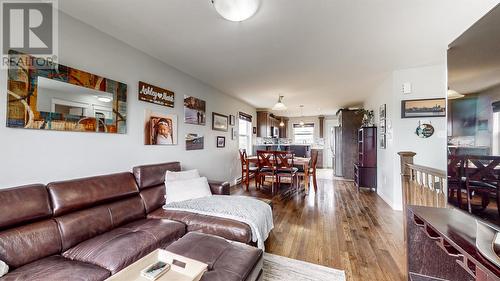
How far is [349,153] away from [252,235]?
203 inches

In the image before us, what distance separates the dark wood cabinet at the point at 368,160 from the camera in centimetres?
445

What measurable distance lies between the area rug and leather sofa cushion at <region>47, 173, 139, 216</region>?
1.59m

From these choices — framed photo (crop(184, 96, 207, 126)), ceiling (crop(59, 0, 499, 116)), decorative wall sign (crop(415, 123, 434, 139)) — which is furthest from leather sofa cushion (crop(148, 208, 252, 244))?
decorative wall sign (crop(415, 123, 434, 139))

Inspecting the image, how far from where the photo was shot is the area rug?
1670 millimetres

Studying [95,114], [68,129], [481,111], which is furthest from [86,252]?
[481,111]

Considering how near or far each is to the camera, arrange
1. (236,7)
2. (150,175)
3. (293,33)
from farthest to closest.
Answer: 1. (150,175)
2. (293,33)
3. (236,7)

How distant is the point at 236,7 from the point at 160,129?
6.60 ft

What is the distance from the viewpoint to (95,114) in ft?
6.82

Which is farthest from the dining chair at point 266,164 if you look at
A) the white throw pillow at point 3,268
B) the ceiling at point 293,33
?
the white throw pillow at point 3,268

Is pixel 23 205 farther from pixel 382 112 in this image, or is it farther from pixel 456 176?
pixel 382 112

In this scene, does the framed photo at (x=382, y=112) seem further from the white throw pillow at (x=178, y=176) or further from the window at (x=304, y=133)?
the window at (x=304, y=133)

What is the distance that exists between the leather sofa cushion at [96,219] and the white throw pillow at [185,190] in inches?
13.2

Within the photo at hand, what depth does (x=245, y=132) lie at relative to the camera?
6328 mm

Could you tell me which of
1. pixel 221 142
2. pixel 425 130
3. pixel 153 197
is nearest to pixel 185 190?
pixel 153 197
